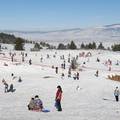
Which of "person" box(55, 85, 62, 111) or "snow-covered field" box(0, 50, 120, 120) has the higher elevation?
"person" box(55, 85, 62, 111)

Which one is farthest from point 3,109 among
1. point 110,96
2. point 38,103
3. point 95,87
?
point 95,87

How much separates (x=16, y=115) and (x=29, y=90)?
1846 cm

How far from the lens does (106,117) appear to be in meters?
23.1

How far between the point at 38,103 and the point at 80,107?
3.37m

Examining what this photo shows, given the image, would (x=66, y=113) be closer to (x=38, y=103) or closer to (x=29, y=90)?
(x=38, y=103)

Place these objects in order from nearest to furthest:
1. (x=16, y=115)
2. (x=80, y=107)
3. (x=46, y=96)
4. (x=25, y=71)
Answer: (x=16, y=115) < (x=80, y=107) < (x=46, y=96) < (x=25, y=71)

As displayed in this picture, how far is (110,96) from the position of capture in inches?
1464

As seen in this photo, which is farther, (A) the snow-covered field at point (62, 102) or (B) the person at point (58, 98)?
(B) the person at point (58, 98)

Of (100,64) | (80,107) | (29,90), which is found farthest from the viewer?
(100,64)

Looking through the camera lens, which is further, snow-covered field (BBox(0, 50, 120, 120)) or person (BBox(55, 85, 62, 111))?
person (BBox(55, 85, 62, 111))

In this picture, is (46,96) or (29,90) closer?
(46,96)

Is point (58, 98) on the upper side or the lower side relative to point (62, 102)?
upper

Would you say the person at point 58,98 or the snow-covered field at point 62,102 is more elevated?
the person at point 58,98

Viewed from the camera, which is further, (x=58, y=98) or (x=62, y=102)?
(x=62, y=102)
